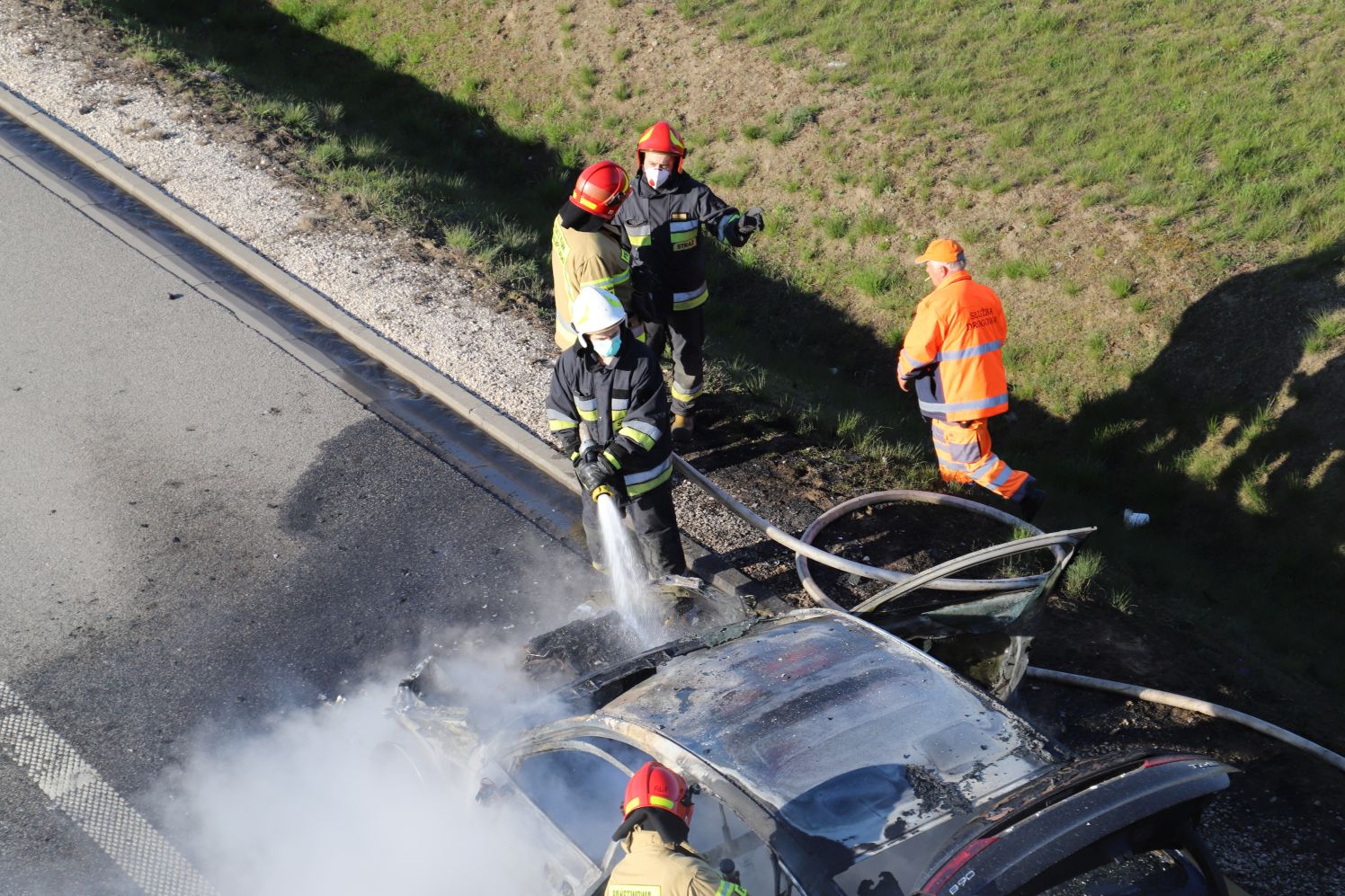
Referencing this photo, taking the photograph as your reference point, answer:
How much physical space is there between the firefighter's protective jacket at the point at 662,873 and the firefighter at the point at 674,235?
4.59m

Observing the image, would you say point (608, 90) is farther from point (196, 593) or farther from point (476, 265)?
point (196, 593)

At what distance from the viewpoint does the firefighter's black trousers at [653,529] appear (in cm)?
621

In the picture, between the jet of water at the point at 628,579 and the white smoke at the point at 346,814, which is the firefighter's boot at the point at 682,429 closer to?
the jet of water at the point at 628,579

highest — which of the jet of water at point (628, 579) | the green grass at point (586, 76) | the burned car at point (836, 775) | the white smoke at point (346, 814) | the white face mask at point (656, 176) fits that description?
the green grass at point (586, 76)

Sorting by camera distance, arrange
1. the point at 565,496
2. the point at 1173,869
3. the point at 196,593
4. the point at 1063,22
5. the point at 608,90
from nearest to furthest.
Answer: the point at 1173,869
the point at 196,593
the point at 565,496
the point at 1063,22
the point at 608,90

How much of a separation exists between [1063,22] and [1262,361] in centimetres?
538

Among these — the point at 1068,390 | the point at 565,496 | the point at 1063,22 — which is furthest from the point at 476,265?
the point at 1063,22

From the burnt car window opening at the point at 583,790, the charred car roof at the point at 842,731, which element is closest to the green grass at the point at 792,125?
the charred car roof at the point at 842,731

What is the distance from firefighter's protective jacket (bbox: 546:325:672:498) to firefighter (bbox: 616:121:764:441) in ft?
5.08

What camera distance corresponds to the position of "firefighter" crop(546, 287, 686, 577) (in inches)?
225

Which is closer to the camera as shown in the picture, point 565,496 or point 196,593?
point 196,593

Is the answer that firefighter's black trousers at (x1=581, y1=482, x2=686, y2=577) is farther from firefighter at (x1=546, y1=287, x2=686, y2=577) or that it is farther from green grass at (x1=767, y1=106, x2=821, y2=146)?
green grass at (x1=767, y1=106, x2=821, y2=146)

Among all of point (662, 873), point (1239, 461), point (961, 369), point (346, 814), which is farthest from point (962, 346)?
point (346, 814)

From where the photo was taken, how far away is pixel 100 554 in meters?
6.66
